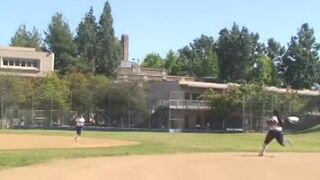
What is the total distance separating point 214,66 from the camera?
139500 mm

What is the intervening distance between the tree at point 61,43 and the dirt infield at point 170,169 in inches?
3765

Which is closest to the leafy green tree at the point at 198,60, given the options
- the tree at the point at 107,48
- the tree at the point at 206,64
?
the tree at the point at 206,64

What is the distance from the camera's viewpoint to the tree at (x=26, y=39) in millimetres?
133750

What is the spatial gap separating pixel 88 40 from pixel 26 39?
2227 cm

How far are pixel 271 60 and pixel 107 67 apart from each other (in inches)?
1496

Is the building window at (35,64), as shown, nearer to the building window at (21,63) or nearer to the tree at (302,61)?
the building window at (21,63)

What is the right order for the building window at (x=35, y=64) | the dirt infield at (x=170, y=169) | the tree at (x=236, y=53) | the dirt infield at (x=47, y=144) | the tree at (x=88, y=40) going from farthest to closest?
1. the tree at (x=236, y=53)
2. the tree at (x=88, y=40)
3. the building window at (x=35, y=64)
4. the dirt infield at (x=47, y=144)
5. the dirt infield at (x=170, y=169)

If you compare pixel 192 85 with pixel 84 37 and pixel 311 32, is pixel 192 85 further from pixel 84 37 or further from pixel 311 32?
pixel 311 32

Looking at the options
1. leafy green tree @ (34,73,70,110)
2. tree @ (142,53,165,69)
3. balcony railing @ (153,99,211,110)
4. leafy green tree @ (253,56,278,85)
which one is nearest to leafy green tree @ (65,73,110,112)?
leafy green tree @ (34,73,70,110)

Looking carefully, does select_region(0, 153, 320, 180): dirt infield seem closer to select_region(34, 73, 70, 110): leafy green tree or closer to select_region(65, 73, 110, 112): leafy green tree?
select_region(34, 73, 70, 110): leafy green tree

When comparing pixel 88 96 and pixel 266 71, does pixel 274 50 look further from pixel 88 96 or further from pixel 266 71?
pixel 88 96

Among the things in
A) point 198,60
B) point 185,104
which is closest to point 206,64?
point 198,60

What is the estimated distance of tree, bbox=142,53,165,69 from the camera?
15825 centimetres

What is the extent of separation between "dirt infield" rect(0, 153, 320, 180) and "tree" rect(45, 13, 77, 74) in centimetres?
9562
